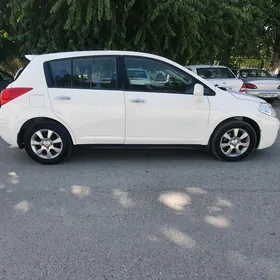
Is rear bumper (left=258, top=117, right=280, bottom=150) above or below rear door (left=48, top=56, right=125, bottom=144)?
below

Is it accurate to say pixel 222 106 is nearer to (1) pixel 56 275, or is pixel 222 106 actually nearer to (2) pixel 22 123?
(2) pixel 22 123

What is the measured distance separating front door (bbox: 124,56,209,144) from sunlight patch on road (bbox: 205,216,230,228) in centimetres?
175

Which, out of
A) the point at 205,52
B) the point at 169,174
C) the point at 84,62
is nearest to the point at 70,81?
the point at 84,62

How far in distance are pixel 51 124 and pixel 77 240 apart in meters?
2.26

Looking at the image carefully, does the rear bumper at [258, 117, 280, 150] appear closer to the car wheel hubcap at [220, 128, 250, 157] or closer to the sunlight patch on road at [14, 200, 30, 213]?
the car wheel hubcap at [220, 128, 250, 157]

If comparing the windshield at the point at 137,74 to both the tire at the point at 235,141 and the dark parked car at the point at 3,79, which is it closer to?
the tire at the point at 235,141

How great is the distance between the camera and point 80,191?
3764 millimetres

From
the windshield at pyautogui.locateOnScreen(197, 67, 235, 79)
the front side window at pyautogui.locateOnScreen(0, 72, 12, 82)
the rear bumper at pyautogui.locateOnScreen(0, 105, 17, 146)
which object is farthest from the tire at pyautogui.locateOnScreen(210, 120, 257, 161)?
the front side window at pyautogui.locateOnScreen(0, 72, 12, 82)

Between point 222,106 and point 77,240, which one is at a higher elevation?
point 222,106

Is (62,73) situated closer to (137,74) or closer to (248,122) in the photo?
(137,74)

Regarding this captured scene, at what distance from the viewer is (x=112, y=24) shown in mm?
9742

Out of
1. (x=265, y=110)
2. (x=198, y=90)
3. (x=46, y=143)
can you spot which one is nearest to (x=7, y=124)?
(x=46, y=143)

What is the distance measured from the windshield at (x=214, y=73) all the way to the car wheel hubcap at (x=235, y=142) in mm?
5265

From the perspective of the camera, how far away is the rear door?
176 inches
